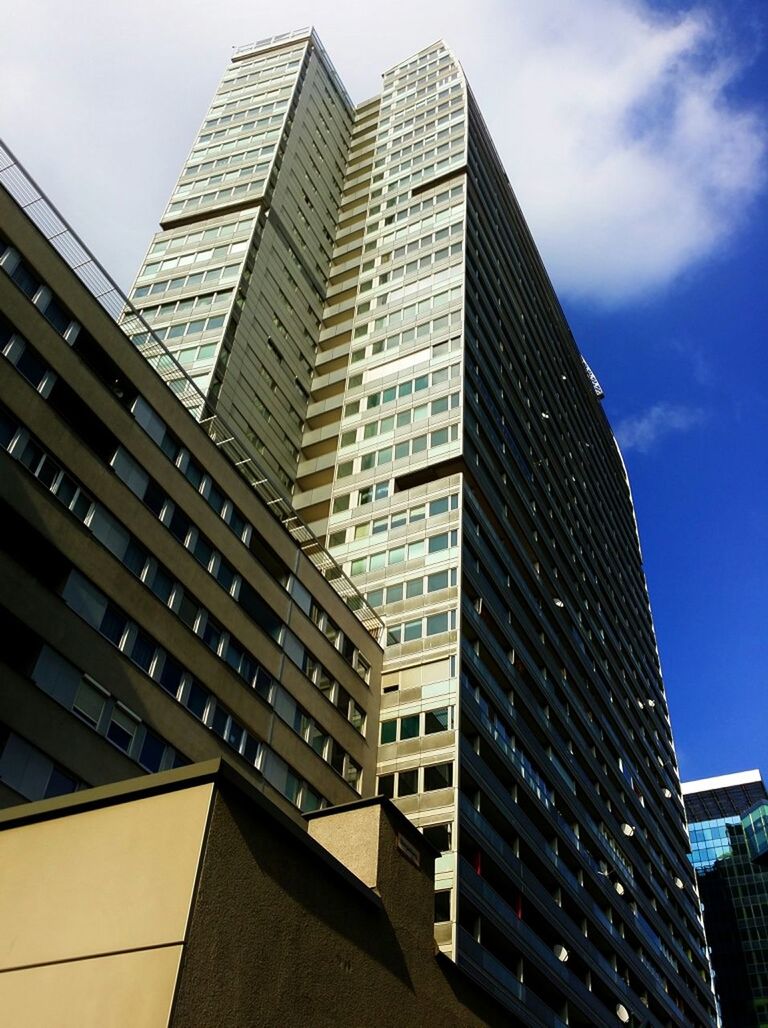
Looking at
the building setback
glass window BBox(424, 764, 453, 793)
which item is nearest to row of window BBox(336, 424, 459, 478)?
the building setback

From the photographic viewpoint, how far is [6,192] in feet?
105

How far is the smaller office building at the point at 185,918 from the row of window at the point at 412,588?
35638 millimetres

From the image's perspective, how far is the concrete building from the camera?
27531 millimetres

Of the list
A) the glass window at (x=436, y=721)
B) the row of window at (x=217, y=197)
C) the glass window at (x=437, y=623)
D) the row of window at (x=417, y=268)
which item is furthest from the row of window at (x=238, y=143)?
the glass window at (x=436, y=721)

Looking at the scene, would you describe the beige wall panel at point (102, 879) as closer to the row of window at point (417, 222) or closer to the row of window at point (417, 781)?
the row of window at point (417, 781)

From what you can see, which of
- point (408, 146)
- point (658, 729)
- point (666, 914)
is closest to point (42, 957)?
point (666, 914)

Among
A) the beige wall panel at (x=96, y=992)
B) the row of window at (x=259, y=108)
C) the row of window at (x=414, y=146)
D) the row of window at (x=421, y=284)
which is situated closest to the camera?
the beige wall panel at (x=96, y=992)

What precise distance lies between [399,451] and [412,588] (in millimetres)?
11634

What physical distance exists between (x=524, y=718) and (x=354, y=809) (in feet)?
132

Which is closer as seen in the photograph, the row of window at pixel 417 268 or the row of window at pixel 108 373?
the row of window at pixel 108 373

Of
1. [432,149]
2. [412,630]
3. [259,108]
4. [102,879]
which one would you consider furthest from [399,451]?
[102,879]

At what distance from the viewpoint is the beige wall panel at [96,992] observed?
9516 mm

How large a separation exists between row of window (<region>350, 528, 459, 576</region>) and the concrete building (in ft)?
28.4

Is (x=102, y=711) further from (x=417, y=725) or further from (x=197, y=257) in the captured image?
(x=197, y=257)
